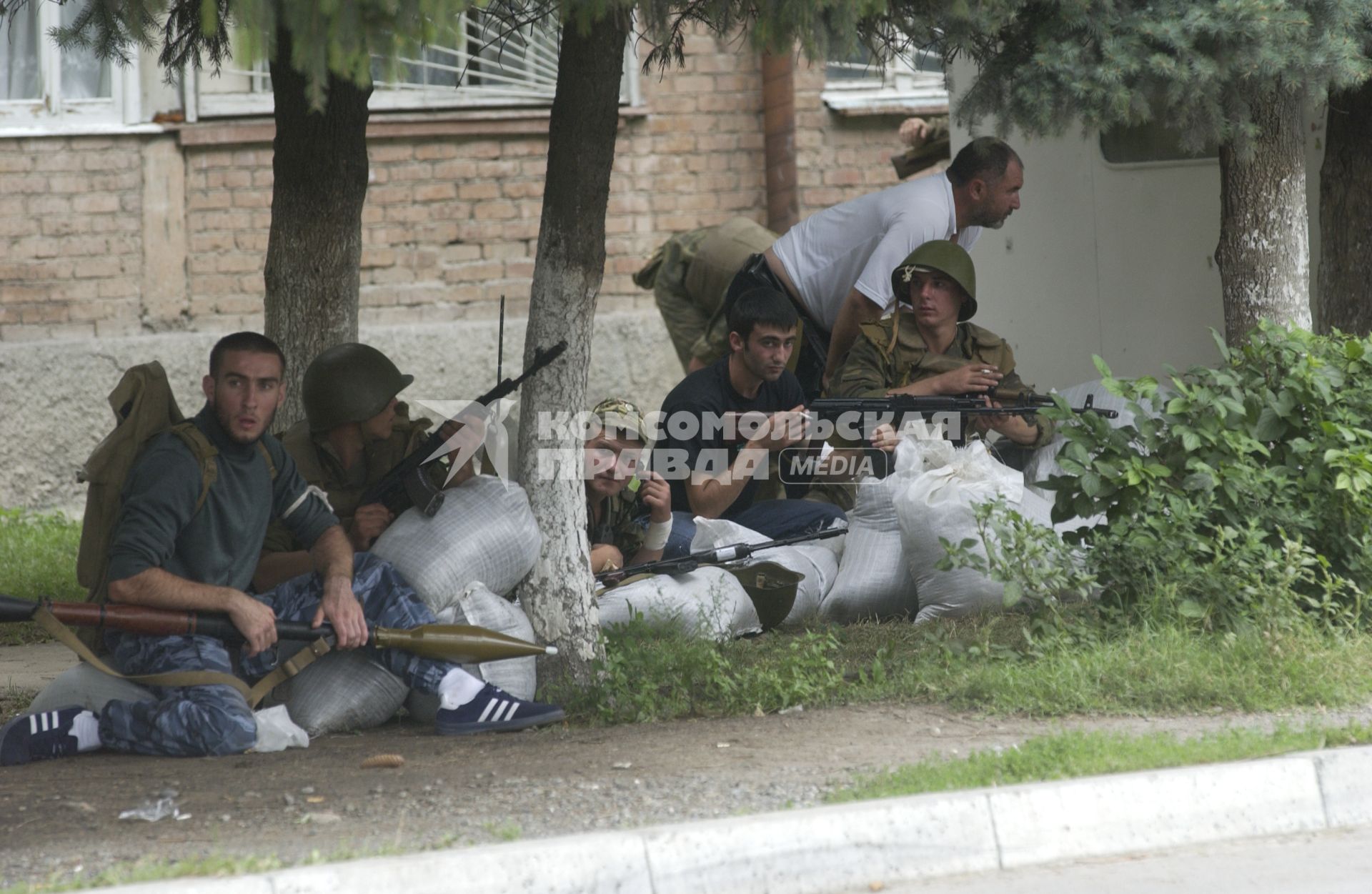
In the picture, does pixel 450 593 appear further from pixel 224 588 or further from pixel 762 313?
pixel 762 313

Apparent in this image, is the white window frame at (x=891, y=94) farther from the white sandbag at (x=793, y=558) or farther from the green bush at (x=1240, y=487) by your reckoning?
the green bush at (x=1240, y=487)

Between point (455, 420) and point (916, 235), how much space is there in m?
2.35

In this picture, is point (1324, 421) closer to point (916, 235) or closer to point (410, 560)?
point (916, 235)

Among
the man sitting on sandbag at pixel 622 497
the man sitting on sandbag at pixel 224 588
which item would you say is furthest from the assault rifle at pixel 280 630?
the man sitting on sandbag at pixel 622 497

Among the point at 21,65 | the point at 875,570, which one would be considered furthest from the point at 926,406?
the point at 21,65

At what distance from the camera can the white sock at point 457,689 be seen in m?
4.61

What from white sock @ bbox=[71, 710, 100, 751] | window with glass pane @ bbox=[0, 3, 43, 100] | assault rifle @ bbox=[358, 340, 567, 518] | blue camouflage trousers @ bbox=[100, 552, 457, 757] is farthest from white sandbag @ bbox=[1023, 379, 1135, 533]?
window with glass pane @ bbox=[0, 3, 43, 100]

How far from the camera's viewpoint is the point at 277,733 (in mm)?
4547

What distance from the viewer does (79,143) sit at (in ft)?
33.1

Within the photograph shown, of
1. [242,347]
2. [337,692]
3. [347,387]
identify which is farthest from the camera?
[347,387]

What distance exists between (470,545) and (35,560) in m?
4.27

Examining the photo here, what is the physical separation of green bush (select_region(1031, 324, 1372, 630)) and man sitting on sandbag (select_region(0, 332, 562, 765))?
1.93 m

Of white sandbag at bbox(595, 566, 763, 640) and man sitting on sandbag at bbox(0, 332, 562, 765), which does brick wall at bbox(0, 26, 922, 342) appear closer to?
white sandbag at bbox(595, 566, 763, 640)

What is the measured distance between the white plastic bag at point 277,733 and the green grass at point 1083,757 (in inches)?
69.7
